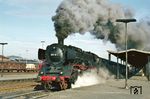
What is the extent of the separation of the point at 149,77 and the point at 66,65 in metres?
14.6

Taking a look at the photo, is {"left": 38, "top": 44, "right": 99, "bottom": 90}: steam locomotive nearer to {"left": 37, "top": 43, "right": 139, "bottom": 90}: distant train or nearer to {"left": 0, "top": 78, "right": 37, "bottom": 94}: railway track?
{"left": 37, "top": 43, "right": 139, "bottom": 90}: distant train

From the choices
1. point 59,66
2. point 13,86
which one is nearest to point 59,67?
point 59,66

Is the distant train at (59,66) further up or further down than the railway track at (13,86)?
further up

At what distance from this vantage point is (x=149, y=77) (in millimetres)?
35469

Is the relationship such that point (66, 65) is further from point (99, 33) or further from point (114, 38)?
point (114, 38)

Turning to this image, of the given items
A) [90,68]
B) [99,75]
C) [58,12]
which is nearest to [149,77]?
[99,75]

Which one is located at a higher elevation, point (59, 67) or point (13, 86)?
point (59, 67)

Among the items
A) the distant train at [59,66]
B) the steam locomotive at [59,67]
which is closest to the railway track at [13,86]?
the distant train at [59,66]

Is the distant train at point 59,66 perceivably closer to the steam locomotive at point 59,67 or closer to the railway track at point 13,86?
the steam locomotive at point 59,67

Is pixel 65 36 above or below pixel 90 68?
above

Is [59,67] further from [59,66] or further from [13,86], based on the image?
[13,86]

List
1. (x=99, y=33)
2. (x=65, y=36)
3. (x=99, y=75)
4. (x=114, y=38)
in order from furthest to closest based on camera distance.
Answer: (x=114, y=38), (x=99, y=33), (x=99, y=75), (x=65, y=36)

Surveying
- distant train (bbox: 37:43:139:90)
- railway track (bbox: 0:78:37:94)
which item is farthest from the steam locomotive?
railway track (bbox: 0:78:37:94)

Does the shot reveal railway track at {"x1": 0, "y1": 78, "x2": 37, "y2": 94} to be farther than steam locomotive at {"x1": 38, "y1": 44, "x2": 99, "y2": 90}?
Yes
